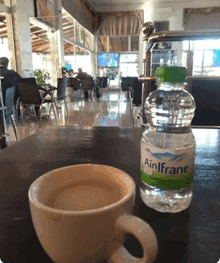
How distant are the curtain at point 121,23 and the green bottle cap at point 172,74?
10.9m

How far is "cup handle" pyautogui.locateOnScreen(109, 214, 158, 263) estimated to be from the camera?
19 centimetres

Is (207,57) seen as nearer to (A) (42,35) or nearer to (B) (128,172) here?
(A) (42,35)

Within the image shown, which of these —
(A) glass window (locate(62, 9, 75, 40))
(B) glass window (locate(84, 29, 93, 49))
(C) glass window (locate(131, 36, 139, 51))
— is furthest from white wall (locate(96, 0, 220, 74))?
(A) glass window (locate(62, 9, 75, 40))

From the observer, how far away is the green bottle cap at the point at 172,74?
333 mm

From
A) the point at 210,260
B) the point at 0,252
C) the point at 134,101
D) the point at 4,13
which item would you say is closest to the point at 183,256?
the point at 210,260

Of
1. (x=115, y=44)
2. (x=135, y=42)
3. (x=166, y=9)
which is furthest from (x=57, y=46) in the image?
(x=166, y=9)

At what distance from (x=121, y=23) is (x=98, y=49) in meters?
1.71

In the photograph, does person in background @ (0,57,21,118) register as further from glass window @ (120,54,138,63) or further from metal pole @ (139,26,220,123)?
glass window @ (120,54,138,63)

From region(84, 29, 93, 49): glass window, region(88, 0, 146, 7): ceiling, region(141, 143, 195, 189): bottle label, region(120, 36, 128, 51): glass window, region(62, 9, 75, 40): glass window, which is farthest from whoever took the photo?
region(120, 36, 128, 51): glass window

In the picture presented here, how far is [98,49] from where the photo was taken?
37.6 feet

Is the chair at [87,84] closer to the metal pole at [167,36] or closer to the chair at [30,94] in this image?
the chair at [30,94]

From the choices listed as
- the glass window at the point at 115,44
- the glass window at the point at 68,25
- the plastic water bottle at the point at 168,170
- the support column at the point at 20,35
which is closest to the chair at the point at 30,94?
the support column at the point at 20,35

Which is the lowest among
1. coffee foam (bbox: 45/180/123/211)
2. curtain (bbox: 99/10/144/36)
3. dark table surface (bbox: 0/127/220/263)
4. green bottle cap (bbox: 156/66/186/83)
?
dark table surface (bbox: 0/127/220/263)

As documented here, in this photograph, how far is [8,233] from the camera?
0.96ft
